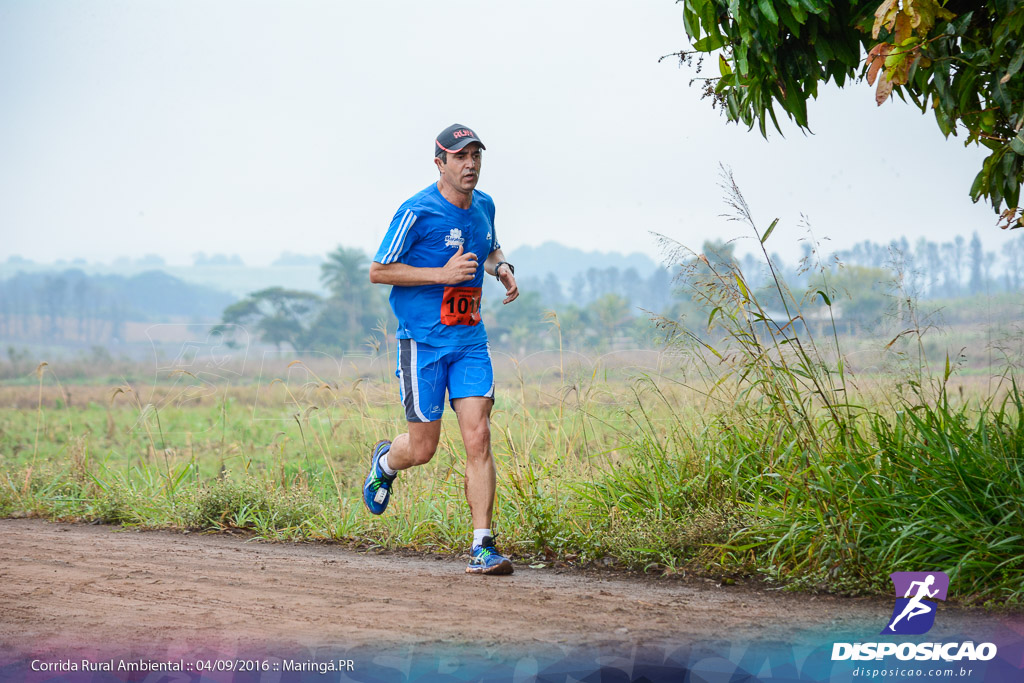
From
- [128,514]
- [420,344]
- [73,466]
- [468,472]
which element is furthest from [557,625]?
[73,466]

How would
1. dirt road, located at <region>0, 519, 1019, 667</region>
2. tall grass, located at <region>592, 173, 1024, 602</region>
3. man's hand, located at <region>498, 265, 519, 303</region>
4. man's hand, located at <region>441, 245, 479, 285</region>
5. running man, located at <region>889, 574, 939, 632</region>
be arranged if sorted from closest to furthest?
dirt road, located at <region>0, 519, 1019, 667</region> → running man, located at <region>889, 574, 939, 632</region> → tall grass, located at <region>592, 173, 1024, 602</region> → man's hand, located at <region>441, 245, 479, 285</region> → man's hand, located at <region>498, 265, 519, 303</region>

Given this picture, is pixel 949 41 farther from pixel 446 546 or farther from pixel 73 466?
pixel 73 466

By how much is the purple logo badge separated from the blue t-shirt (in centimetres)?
253

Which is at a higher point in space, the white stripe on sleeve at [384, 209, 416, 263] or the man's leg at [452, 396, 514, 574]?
the white stripe on sleeve at [384, 209, 416, 263]

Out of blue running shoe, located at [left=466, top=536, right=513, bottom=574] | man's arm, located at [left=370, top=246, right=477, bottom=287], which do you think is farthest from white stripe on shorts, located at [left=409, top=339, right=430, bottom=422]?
blue running shoe, located at [left=466, top=536, right=513, bottom=574]

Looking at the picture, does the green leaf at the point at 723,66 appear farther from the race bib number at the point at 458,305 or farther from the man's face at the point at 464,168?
the race bib number at the point at 458,305

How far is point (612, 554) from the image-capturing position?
525cm

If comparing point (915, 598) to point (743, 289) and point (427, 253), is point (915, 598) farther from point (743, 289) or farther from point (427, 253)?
point (427, 253)

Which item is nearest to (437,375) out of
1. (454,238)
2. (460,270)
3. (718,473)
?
(460,270)

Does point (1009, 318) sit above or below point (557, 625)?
above

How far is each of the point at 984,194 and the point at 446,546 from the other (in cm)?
371

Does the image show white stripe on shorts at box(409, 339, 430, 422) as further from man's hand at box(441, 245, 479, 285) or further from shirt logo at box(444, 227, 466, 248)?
shirt logo at box(444, 227, 466, 248)

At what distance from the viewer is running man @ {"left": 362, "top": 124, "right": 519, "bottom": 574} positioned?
16.6ft

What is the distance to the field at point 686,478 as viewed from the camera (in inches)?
177
